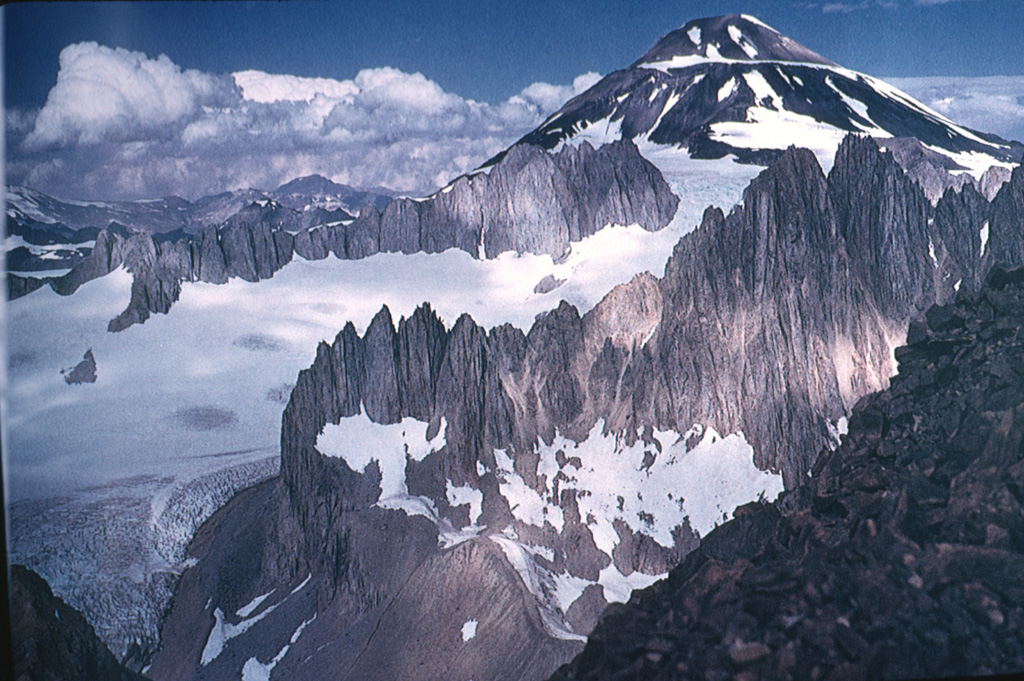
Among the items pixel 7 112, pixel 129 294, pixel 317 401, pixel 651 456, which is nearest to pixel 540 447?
pixel 651 456

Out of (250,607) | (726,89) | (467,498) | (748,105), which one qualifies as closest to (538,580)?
(467,498)

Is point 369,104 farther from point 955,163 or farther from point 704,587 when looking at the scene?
point 955,163

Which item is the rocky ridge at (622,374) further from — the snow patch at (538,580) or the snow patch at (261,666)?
the snow patch at (261,666)

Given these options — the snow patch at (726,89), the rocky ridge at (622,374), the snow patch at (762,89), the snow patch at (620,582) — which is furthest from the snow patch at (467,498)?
the snow patch at (726,89)

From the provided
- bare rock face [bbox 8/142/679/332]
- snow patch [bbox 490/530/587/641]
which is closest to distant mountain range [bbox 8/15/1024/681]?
snow patch [bbox 490/530/587/641]

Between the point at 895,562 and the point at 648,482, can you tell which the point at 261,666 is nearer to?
the point at 648,482

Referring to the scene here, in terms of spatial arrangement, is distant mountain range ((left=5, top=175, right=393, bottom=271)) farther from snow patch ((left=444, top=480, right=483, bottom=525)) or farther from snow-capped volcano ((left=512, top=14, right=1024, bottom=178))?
snow patch ((left=444, top=480, right=483, bottom=525))
